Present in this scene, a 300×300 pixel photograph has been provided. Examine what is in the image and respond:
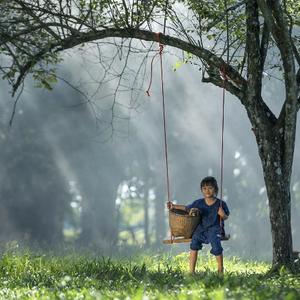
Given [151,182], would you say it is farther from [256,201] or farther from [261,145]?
[261,145]

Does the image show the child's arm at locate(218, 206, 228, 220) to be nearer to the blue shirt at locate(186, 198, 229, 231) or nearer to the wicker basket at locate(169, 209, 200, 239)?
the blue shirt at locate(186, 198, 229, 231)

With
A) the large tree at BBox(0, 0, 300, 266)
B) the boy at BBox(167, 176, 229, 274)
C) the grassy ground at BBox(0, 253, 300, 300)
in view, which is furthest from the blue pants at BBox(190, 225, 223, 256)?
the large tree at BBox(0, 0, 300, 266)

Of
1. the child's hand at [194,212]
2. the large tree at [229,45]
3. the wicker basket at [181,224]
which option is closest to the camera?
the wicker basket at [181,224]

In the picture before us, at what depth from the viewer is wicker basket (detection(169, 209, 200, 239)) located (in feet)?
41.8

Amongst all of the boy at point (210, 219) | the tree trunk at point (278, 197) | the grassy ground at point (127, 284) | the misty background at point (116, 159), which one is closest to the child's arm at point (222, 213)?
the boy at point (210, 219)

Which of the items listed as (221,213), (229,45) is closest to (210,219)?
(221,213)

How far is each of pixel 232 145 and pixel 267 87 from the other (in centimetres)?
743

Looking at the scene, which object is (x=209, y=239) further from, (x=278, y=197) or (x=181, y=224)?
(x=278, y=197)

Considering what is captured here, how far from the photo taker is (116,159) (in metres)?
50.9

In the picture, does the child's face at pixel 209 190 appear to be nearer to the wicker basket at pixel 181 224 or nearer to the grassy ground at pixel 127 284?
the wicker basket at pixel 181 224

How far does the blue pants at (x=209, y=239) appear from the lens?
13039mm

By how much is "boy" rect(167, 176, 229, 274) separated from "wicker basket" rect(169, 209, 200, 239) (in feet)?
0.56

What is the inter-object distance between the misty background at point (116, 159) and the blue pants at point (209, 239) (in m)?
25.2

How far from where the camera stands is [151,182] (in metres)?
54.8
